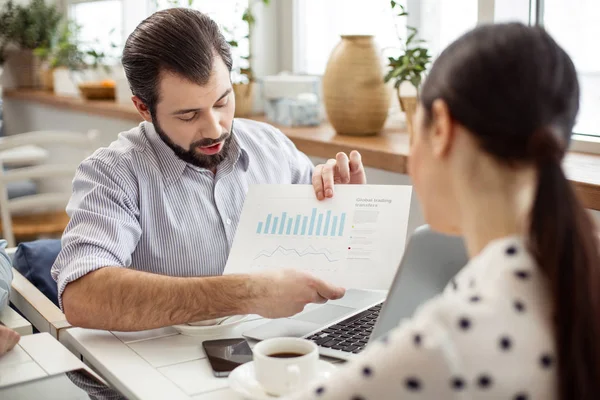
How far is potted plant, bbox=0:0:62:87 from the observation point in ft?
15.5

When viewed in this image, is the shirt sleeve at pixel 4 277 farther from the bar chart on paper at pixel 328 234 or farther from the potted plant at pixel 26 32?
the potted plant at pixel 26 32

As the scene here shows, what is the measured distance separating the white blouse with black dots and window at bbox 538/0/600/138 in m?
1.50

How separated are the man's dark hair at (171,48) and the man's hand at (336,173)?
1.06 feet

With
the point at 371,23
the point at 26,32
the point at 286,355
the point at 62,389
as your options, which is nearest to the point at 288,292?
the point at 286,355

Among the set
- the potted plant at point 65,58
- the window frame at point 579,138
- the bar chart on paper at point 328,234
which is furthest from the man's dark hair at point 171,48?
the potted plant at point 65,58

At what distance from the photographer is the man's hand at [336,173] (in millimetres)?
1437

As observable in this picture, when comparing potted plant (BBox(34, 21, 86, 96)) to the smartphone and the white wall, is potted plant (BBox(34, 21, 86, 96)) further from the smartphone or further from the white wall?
the smartphone

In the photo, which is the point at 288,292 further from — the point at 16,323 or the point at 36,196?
the point at 36,196

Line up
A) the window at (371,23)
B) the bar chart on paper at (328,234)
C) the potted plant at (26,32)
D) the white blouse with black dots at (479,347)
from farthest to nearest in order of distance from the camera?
1. the potted plant at (26,32)
2. the window at (371,23)
3. the bar chart on paper at (328,234)
4. the white blouse with black dots at (479,347)

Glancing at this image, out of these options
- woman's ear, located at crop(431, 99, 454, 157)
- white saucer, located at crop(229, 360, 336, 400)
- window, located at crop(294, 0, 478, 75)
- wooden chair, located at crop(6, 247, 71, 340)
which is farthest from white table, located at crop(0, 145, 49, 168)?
woman's ear, located at crop(431, 99, 454, 157)

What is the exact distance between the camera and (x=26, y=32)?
4730 millimetres

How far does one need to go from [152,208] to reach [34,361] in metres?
0.49

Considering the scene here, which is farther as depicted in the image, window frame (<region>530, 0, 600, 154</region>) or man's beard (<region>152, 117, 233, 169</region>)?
window frame (<region>530, 0, 600, 154</region>)

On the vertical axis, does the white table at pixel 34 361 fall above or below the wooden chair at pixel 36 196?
above
